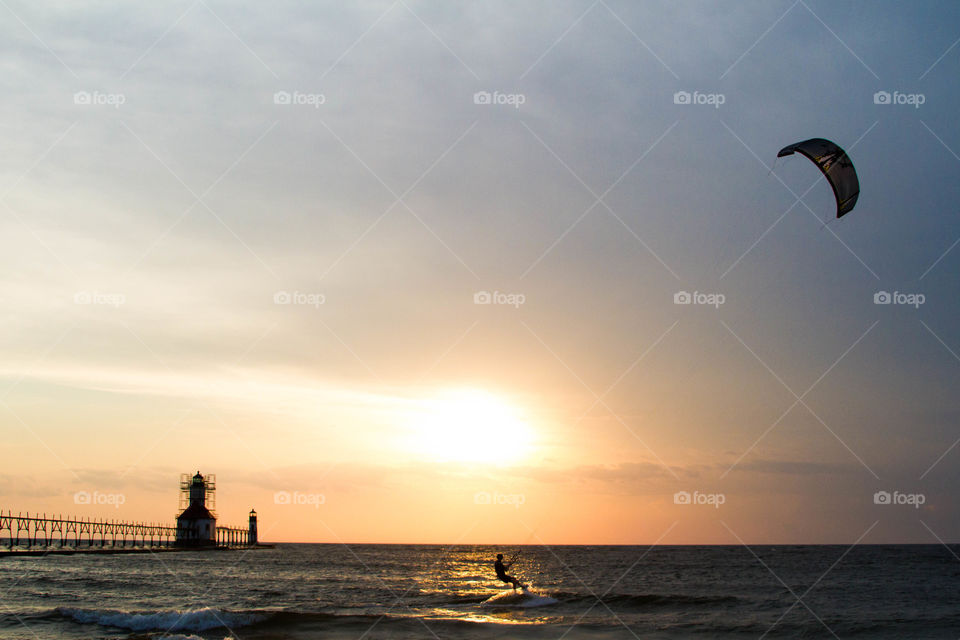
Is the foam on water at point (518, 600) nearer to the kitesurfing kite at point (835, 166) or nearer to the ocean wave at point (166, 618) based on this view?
the ocean wave at point (166, 618)

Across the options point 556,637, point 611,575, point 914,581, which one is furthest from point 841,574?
point 556,637

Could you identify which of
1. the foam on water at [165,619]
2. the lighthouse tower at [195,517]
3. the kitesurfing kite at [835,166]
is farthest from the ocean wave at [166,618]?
the lighthouse tower at [195,517]

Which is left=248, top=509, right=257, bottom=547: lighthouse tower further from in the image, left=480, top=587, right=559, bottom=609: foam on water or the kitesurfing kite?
the kitesurfing kite

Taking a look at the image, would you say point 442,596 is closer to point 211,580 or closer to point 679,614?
point 679,614

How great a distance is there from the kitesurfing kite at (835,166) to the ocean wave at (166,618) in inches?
905

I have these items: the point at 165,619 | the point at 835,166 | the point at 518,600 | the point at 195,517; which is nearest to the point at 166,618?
the point at 165,619

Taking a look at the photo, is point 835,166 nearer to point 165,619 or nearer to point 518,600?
point 518,600

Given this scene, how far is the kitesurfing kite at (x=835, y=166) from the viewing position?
75.6ft

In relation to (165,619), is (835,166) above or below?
above

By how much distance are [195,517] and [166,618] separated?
5712 cm

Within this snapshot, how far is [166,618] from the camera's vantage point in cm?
2481

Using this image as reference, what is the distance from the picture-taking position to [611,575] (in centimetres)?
5966

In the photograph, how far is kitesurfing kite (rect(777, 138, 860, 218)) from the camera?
23031 mm

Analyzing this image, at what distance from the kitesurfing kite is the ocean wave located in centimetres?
2298
